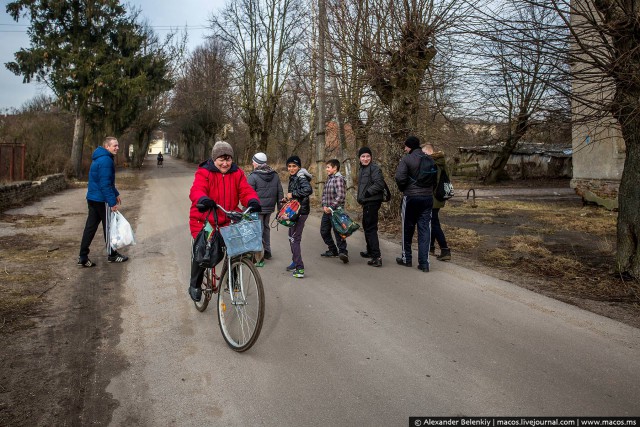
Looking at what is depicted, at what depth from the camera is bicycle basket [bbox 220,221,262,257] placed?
443cm

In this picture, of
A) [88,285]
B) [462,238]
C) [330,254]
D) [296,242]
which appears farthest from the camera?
[462,238]

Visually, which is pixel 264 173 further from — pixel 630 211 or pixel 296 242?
pixel 630 211

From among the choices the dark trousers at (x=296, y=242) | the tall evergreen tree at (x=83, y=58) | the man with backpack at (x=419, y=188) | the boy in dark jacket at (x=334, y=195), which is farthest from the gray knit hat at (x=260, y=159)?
the tall evergreen tree at (x=83, y=58)

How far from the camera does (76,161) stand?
26.8 m

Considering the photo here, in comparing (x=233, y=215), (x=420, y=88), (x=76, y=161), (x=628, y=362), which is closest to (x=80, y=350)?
(x=233, y=215)

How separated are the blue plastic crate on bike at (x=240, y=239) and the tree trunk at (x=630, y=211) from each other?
537 cm

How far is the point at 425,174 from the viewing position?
25.0 ft

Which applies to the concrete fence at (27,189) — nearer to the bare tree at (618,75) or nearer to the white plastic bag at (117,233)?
the white plastic bag at (117,233)

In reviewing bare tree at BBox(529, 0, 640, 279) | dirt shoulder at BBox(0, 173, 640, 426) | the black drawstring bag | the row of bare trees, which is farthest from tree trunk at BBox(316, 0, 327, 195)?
the black drawstring bag

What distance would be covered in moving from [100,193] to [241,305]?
4486 millimetres

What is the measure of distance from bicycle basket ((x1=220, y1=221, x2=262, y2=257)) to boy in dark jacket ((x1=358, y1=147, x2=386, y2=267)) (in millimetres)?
3896

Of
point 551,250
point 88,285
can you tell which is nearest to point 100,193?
point 88,285

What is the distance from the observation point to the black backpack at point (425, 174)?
25.1 feet

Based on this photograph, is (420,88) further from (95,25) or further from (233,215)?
(95,25)
